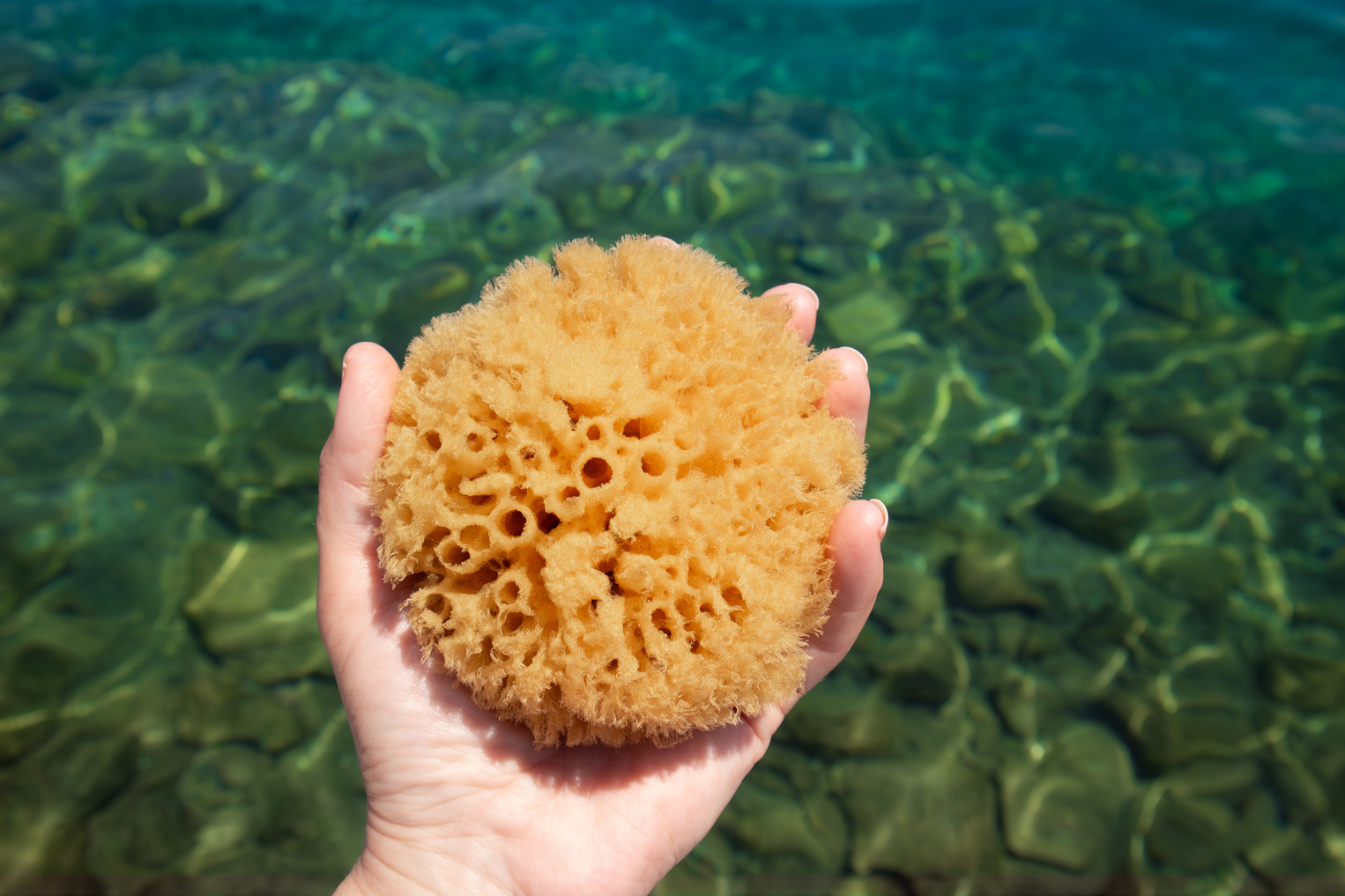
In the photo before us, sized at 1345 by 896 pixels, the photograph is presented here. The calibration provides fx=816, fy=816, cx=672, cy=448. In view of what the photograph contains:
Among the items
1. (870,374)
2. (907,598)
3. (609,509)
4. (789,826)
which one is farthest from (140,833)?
(870,374)

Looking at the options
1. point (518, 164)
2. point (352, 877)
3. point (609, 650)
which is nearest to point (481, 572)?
point (609, 650)

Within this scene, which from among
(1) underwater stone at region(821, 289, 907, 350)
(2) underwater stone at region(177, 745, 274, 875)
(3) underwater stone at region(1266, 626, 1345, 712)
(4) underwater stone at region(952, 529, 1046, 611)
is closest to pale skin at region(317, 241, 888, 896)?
(2) underwater stone at region(177, 745, 274, 875)

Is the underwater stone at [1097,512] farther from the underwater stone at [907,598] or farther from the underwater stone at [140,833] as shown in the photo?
the underwater stone at [140,833]

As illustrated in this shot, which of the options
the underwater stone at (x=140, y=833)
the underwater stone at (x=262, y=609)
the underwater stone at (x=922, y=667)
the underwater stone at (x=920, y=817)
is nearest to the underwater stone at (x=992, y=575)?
the underwater stone at (x=922, y=667)

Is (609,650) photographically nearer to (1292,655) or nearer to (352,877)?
(352,877)

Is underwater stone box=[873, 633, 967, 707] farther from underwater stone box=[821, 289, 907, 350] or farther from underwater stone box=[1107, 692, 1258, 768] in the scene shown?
underwater stone box=[821, 289, 907, 350]

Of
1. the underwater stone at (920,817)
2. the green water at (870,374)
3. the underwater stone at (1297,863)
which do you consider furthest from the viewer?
the green water at (870,374)
